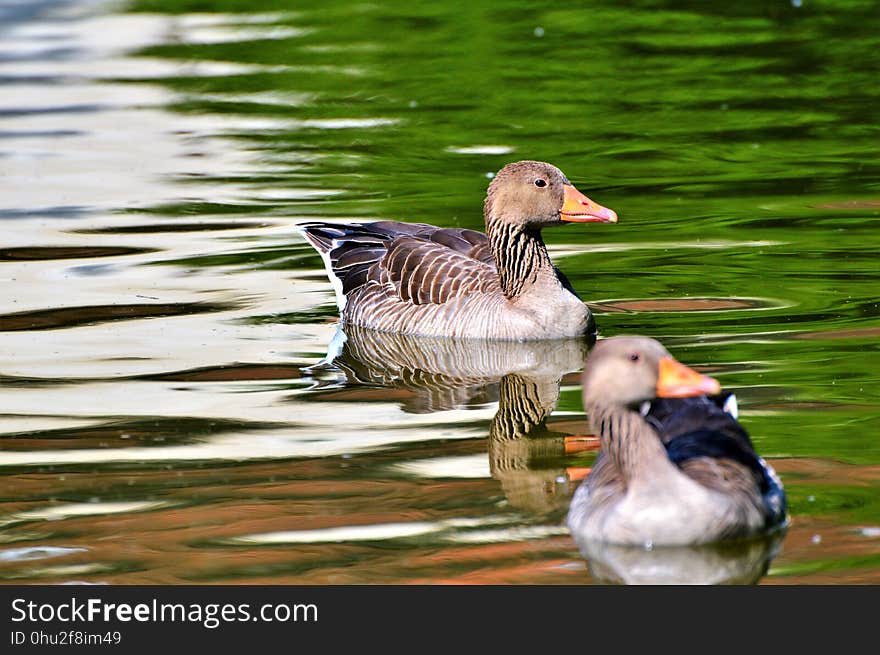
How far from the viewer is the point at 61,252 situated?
53.1 feet

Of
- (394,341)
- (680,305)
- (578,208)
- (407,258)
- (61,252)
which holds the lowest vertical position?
(394,341)

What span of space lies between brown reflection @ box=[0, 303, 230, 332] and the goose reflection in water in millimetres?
1317

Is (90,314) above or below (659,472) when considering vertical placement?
below

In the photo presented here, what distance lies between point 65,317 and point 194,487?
474cm

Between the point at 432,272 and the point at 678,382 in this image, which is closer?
the point at 678,382

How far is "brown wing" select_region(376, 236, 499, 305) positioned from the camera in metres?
13.6

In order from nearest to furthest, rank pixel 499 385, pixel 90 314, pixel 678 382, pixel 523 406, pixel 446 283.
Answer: pixel 678 382
pixel 523 406
pixel 499 385
pixel 446 283
pixel 90 314

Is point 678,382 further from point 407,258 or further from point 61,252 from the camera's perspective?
point 61,252

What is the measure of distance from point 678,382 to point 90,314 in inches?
279

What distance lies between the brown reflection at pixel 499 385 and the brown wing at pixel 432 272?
0.39 m

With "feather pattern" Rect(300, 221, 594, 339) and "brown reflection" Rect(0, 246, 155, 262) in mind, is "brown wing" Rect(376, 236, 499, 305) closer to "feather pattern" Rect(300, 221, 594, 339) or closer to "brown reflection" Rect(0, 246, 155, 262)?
"feather pattern" Rect(300, 221, 594, 339)

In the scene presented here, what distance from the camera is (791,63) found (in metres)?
25.2

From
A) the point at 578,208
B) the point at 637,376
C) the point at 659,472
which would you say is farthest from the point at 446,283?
the point at 659,472

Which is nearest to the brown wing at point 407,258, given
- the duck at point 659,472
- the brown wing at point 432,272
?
the brown wing at point 432,272
